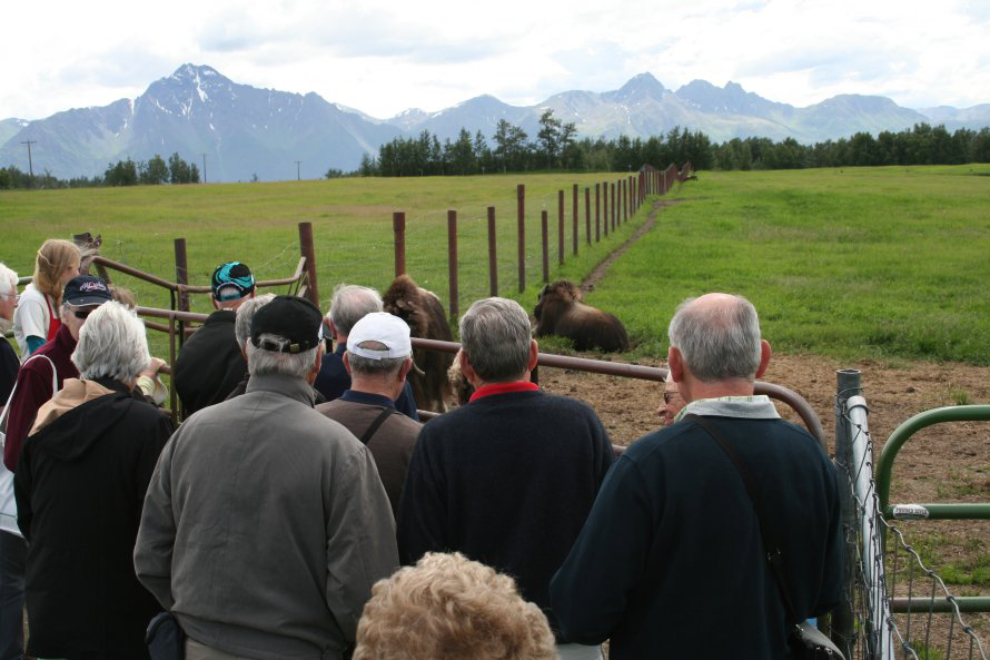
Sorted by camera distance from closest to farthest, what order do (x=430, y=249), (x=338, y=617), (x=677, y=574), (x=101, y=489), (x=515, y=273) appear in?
(x=677, y=574) → (x=338, y=617) → (x=101, y=489) → (x=515, y=273) → (x=430, y=249)

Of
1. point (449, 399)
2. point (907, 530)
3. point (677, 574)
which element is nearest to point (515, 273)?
point (449, 399)

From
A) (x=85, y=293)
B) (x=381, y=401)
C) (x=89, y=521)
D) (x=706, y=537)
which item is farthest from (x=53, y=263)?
(x=706, y=537)

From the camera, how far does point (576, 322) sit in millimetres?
10617

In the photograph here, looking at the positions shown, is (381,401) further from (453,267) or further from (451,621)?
(453,267)

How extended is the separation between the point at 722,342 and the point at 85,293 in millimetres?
2980

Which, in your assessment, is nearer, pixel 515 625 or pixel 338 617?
pixel 515 625

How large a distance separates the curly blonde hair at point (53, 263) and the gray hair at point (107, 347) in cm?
220

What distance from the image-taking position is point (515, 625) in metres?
1.58

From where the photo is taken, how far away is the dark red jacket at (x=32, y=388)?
366 cm

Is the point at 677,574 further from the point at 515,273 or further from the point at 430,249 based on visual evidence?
the point at 430,249

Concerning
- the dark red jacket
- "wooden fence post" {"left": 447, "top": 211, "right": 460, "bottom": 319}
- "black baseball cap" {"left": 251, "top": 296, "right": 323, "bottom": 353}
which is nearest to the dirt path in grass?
"wooden fence post" {"left": 447, "top": 211, "right": 460, "bottom": 319}

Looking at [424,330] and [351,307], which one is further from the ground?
[351,307]

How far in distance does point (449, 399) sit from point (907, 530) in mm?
3255

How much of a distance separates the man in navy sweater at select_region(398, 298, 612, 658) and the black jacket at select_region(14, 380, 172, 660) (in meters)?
1.04
